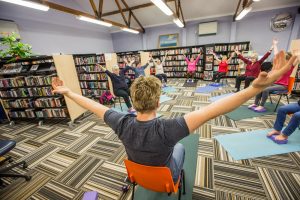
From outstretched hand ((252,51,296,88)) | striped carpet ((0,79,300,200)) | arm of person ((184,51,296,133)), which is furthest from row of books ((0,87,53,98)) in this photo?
outstretched hand ((252,51,296,88))

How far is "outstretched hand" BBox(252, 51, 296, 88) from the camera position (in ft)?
2.44

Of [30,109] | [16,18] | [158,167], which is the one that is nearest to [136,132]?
[158,167]

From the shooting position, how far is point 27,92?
4.04 metres

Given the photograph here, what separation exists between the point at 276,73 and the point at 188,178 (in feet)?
5.50

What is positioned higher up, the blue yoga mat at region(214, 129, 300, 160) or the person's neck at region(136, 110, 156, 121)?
the person's neck at region(136, 110, 156, 121)

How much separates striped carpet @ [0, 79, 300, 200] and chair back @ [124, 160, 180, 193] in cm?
83

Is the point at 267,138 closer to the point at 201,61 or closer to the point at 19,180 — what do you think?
the point at 19,180

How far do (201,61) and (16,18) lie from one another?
27.6 feet

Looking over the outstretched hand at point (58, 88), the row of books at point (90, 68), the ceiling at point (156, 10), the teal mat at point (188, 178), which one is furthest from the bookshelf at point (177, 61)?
the outstretched hand at point (58, 88)

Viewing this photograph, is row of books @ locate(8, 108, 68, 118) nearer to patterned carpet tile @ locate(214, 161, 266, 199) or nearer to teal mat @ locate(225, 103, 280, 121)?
patterned carpet tile @ locate(214, 161, 266, 199)

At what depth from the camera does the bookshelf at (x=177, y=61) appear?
8141mm

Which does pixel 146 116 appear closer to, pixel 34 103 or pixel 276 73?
pixel 276 73

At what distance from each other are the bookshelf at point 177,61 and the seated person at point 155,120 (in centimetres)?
763

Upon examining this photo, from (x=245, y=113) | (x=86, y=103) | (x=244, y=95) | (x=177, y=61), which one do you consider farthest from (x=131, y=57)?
(x=244, y=95)
